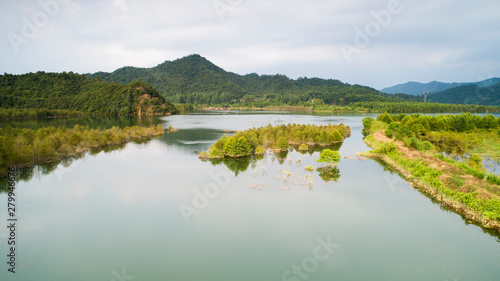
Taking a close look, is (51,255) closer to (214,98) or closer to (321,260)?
(321,260)

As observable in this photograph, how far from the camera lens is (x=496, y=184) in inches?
661

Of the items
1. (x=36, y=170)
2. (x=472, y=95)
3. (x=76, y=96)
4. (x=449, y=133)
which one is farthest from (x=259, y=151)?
(x=472, y=95)

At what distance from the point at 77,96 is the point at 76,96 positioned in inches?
15.0

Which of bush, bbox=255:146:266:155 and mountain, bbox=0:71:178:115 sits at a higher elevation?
mountain, bbox=0:71:178:115

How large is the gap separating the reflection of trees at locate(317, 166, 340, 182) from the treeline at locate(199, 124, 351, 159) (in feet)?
27.3

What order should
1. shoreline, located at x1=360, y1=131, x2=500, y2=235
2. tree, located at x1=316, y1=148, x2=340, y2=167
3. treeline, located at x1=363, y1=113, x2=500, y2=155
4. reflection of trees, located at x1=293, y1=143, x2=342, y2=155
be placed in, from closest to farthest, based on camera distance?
shoreline, located at x1=360, y1=131, x2=500, y2=235 → tree, located at x1=316, y1=148, x2=340, y2=167 → treeline, located at x1=363, y1=113, x2=500, y2=155 → reflection of trees, located at x1=293, y1=143, x2=342, y2=155

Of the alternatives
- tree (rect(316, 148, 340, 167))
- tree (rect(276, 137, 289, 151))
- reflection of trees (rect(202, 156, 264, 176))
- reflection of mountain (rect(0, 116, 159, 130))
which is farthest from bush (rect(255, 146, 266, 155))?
reflection of mountain (rect(0, 116, 159, 130))

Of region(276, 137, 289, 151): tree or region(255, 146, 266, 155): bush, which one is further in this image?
region(276, 137, 289, 151): tree

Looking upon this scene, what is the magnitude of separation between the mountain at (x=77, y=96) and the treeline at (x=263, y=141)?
77.6 m

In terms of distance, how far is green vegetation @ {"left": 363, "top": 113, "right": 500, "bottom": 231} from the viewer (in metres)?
15.3

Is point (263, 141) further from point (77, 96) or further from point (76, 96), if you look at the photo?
point (76, 96)

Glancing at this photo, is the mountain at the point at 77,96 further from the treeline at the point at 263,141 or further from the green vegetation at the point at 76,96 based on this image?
the treeline at the point at 263,141

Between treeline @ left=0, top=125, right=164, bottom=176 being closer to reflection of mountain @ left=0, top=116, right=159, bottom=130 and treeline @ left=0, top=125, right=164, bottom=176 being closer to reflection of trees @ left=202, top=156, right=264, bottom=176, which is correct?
reflection of trees @ left=202, top=156, right=264, bottom=176

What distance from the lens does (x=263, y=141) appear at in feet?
116
